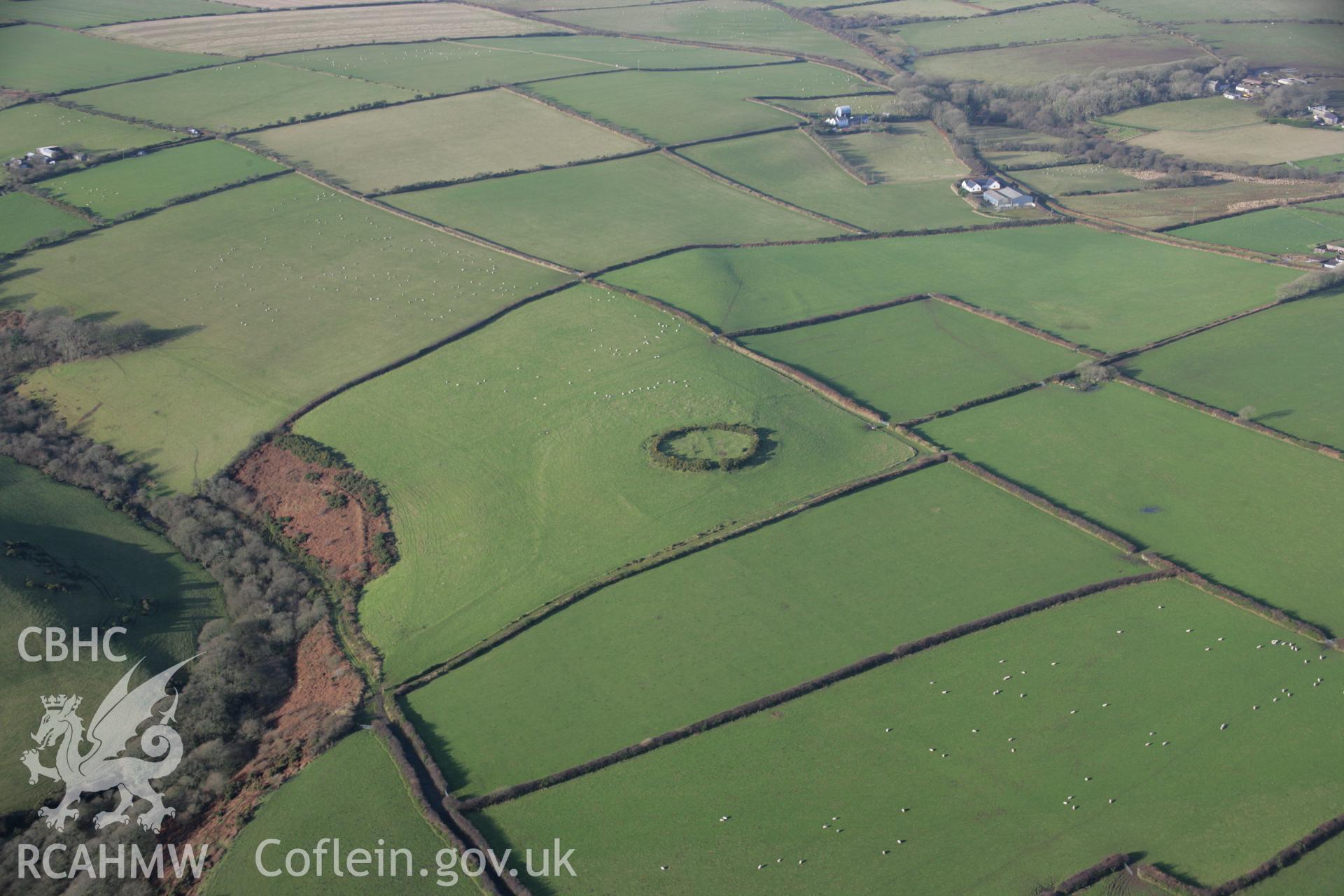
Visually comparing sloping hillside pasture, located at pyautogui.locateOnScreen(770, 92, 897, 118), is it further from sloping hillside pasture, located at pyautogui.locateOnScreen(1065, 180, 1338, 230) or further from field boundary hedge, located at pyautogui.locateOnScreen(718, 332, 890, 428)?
field boundary hedge, located at pyautogui.locateOnScreen(718, 332, 890, 428)

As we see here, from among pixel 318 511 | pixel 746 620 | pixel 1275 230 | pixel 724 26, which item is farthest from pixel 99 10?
pixel 1275 230

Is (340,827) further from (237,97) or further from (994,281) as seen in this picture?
(237,97)

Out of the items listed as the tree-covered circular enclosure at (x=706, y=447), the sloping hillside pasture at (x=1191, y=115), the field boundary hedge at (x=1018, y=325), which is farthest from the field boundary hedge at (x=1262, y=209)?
the tree-covered circular enclosure at (x=706, y=447)

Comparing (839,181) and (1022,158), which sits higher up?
(1022,158)

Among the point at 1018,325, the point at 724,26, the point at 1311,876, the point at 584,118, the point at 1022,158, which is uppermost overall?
the point at 724,26

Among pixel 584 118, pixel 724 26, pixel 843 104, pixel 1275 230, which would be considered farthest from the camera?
pixel 724 26

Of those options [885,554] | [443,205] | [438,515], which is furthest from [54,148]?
[885,554]

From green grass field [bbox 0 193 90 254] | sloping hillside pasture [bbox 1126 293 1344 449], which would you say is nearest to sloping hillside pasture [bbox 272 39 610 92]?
green grass field [bbox 0 193 90 254]
